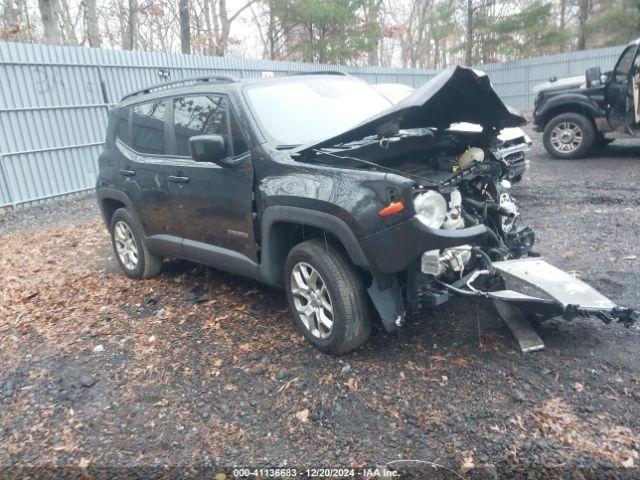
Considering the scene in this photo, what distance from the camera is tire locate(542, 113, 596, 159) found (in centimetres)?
966

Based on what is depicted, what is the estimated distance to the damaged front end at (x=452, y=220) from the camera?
298 centimetres

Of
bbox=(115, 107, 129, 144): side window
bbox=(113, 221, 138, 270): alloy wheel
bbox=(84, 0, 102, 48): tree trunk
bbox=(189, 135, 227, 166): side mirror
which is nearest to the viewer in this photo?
bbox=(189, 135, 227, 166): side mirror

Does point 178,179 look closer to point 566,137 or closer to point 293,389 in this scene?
point 293,389

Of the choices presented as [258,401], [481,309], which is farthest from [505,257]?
[258,401]

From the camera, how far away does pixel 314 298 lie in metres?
3.48

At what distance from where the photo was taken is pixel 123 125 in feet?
17.1

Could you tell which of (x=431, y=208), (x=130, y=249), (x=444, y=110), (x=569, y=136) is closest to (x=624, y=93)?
(x=569, y=136)

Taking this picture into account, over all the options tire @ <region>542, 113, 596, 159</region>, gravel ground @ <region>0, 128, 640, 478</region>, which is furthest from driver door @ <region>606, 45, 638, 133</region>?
gravel ground @ <region>0, 128, 640, 478</region>

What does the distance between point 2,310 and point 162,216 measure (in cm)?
190

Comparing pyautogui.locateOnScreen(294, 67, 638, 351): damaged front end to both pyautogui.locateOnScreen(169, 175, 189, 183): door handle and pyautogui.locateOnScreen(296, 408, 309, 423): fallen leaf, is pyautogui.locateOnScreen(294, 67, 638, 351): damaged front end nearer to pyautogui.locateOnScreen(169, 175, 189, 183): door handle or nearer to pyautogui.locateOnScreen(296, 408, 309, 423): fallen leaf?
pyautogui.locateOnScreen(296, 408, 309, 423): fallen leaf

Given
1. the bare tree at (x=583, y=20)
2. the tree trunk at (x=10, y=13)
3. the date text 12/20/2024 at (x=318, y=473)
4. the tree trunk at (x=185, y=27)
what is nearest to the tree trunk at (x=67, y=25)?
the tree trunk at (x=10, y=13)

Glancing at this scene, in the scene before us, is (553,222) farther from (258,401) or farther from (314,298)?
(258,401)

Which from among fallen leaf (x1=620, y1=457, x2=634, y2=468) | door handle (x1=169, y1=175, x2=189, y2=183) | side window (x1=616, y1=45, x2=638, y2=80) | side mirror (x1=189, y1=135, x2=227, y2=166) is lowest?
fallen leaf (x1=620, y1=457, x2=634, y2=468)

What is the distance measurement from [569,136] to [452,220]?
8.13m
